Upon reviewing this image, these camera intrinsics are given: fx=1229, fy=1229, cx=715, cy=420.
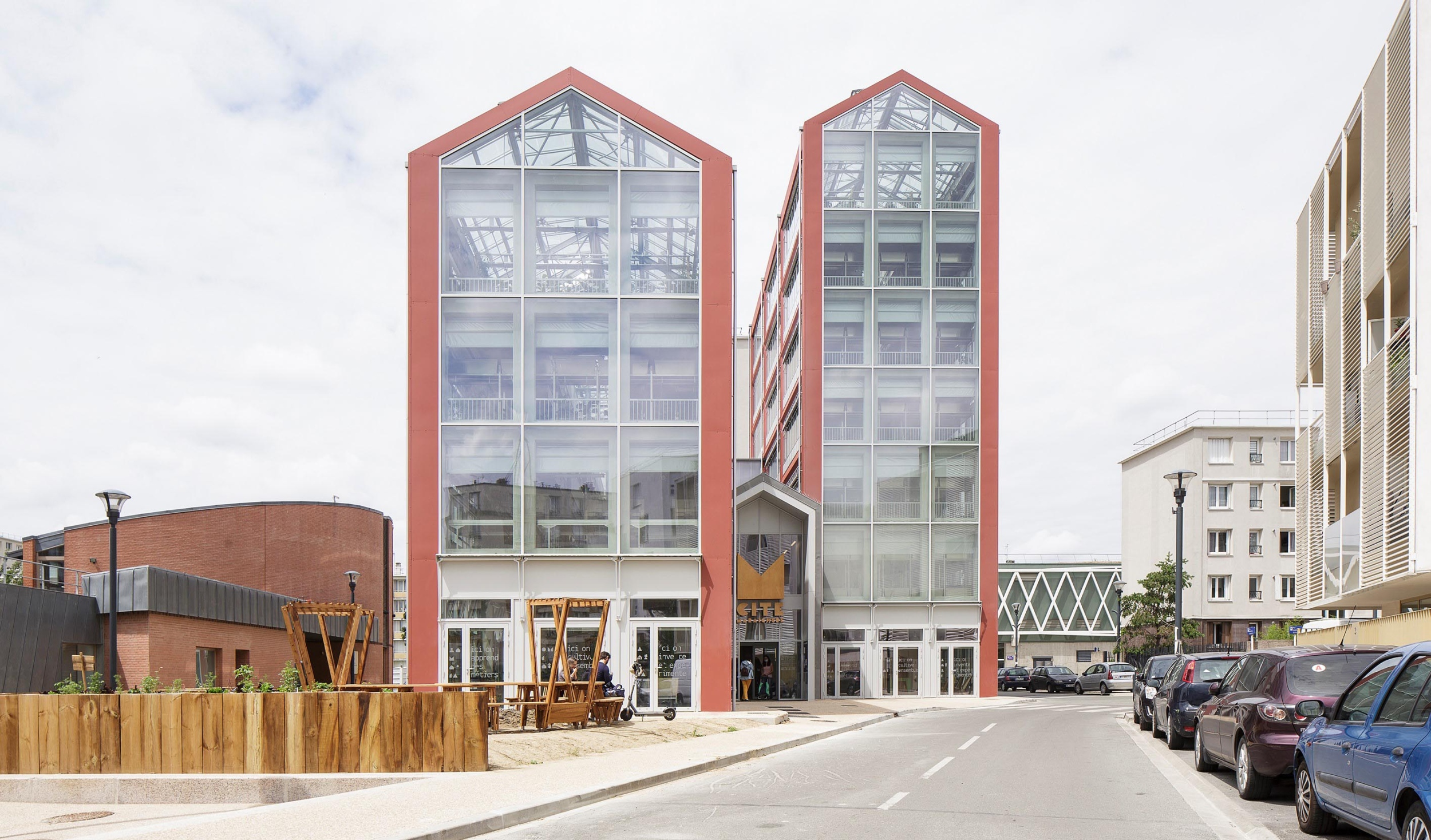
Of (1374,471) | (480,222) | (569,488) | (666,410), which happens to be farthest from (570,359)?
(1374,471)

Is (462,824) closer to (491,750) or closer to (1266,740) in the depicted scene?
(491,750)

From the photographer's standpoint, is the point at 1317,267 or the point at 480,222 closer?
the point at 480,222

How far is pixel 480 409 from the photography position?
107 ft

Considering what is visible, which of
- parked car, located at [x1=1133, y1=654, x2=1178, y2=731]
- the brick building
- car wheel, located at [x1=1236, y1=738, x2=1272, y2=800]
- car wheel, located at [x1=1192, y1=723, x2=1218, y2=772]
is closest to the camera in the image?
car wheel, located at [x1=1236, y1=738, x2=1272, y2=800]

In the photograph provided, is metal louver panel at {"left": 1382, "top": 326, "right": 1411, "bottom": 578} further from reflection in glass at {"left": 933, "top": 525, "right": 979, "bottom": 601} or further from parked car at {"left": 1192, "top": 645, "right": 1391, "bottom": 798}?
reflection in glass at {"left": 933, "top": 525, "right": 979, "bottom": 601}

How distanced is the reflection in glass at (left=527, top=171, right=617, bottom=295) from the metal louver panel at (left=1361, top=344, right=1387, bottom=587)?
1871 cm

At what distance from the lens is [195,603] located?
106 feet

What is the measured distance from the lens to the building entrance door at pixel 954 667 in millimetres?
45750

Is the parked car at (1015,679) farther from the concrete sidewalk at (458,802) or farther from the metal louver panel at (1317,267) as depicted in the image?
the concrete sidewalk at (458,802)

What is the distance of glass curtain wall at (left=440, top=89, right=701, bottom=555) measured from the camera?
106 feet

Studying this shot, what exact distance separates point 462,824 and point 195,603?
80.4ft

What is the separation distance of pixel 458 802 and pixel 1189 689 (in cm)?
1289

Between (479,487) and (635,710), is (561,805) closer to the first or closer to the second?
(635,710)

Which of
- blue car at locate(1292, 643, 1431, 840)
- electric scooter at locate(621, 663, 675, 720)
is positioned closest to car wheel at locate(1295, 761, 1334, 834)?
blue car at locate(1292, 643, 1431, 840)
